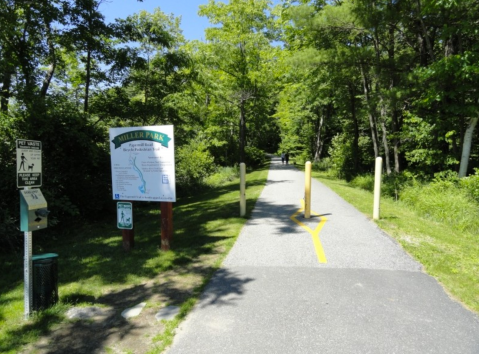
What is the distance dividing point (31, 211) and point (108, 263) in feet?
6.74

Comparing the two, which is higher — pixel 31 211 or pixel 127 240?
pixel 31 211

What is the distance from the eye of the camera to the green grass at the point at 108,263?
3.49 meters

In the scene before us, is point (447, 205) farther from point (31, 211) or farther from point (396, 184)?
point (31, 211)

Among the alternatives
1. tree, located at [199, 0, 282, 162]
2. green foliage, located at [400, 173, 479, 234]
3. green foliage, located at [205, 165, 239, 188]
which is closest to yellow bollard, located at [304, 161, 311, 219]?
green foliage, located at [400, 173, 479, 234]

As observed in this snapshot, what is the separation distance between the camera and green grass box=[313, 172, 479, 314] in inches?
163

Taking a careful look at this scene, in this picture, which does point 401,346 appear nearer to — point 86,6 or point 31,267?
point 31,267

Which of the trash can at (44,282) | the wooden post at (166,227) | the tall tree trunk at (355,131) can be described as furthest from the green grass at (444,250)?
the tall tree trunk at (355,131)

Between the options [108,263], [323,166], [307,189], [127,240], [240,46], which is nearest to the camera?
[108,263]

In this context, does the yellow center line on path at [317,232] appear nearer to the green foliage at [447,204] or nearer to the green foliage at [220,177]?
the green foliage at [447,204]

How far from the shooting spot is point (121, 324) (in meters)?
3.43

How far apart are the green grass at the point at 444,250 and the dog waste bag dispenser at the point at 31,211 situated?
16.8 ft

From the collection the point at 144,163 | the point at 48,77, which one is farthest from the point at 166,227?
the point at 48,77

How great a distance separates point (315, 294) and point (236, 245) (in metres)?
2.30

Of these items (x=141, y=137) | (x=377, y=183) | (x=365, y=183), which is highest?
(x=141, y=137)
